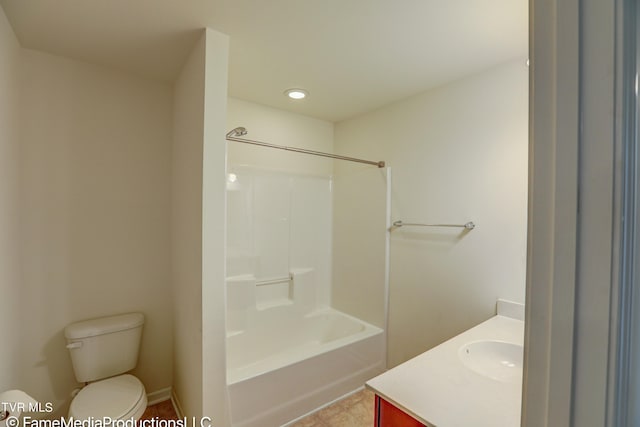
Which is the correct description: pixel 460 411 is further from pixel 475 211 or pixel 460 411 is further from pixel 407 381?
pixel 475 211

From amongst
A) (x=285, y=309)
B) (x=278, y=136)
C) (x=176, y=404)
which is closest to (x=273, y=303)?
(x=285, y=309)

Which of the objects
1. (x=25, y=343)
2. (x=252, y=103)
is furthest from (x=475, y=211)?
(x=25, y=343)

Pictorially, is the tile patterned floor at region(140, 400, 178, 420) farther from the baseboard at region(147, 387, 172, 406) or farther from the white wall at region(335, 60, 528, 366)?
the white wall at region(335, 60, 528, 366)

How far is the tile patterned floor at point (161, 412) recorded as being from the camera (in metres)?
2.05

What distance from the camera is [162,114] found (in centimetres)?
224

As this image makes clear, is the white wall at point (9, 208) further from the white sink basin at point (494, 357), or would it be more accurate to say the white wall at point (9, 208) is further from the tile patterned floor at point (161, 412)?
the white sink basin at point (494, 357)

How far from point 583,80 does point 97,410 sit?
233 centimetres

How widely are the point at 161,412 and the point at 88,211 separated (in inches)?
59.7

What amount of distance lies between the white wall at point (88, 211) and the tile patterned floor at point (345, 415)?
1186 mm

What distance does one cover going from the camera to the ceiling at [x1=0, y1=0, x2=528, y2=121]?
1.39m

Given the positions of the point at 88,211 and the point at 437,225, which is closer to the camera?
the point at 88,211

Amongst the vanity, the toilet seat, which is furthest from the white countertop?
the toilet seat

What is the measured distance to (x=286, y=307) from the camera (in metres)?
2.80

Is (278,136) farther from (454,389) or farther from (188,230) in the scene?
(454,389)
